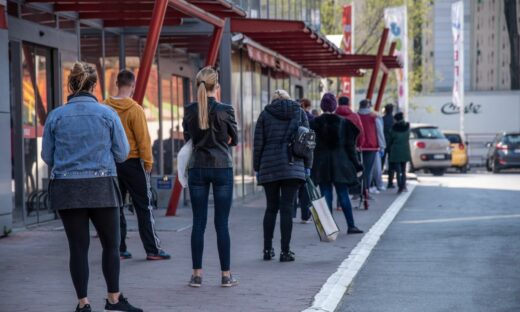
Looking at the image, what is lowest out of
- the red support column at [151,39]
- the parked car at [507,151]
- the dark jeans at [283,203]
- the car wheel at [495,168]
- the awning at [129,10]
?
the car wheel at [495,168]

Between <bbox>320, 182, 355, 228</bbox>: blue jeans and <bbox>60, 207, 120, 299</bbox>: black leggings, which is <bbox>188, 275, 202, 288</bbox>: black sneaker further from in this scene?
<bbox>320, 182, 355, 228</bbox>: blue jeans

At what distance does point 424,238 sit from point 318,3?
24.5 metres

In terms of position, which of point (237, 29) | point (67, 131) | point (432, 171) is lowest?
point (432, 171)

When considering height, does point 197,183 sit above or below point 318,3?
below

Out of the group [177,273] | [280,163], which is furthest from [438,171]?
[177,273]

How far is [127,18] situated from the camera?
698 inches

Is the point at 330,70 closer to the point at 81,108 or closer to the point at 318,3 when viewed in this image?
the point at 318,3

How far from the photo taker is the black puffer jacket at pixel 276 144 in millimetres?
11172

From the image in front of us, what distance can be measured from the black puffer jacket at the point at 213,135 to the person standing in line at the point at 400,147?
1503 cm

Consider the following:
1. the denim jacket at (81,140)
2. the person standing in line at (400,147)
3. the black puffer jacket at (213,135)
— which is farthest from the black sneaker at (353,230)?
the person standing in line at (400,147)

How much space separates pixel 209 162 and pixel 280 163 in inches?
72.4

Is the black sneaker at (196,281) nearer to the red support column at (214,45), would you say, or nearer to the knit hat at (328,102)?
the knit hat at (328,102)

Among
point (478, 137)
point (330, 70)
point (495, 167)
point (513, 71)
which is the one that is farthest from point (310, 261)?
point (513, 71)

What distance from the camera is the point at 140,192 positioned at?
11234mm
